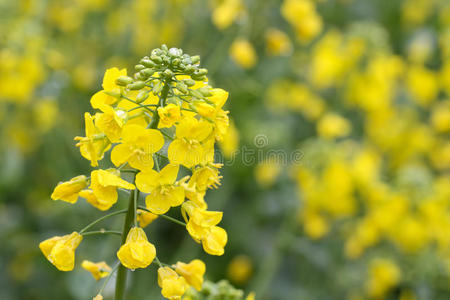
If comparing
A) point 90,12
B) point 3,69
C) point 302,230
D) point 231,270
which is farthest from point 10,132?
point 302,230

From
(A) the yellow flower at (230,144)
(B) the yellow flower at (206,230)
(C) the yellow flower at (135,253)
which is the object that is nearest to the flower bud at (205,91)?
(B) the yellow flower at (206,230)

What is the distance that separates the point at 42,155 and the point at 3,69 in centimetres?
98

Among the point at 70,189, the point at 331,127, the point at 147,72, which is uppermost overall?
the point at 331,127

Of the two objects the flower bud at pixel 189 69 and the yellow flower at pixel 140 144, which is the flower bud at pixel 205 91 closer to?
the flower bud at pixel 189 69

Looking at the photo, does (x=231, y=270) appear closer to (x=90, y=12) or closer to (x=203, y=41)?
(x=203, y=41)

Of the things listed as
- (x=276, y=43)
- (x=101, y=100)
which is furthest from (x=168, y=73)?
(x=276, y=43)

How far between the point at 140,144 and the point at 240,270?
8.11 ft

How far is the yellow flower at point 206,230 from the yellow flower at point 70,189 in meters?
0.32

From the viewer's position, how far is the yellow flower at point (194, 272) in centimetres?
150

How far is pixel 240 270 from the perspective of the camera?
12.0ft

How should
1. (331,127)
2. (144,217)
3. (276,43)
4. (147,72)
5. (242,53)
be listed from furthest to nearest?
(331,127), (276,43), (242,53), (144,217), (147,72)

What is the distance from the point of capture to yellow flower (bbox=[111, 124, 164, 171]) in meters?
1.36

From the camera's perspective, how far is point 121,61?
4496 millimetres

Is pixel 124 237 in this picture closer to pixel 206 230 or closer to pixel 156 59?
pixel 206 230
